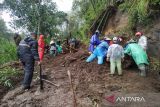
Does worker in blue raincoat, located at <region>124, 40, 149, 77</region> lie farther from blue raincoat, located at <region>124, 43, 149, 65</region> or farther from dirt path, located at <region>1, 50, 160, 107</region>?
dirt path, located at <region>1, 50, 160, 107</region>

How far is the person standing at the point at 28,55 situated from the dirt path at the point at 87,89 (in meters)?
0.36

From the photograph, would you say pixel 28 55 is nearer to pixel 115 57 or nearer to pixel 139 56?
pixel 115 57

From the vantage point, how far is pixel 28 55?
867 centimetres

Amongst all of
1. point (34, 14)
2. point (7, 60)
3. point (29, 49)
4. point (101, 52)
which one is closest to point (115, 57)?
point (101, 52)

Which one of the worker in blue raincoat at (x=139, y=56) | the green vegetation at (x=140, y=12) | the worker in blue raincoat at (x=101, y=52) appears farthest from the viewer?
the green vegetation at (x=140, y=12)

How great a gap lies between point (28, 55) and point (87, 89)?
7.06 ft

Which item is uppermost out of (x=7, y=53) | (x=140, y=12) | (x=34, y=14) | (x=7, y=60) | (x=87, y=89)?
(x=34, y=14)

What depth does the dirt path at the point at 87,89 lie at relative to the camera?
703 cm

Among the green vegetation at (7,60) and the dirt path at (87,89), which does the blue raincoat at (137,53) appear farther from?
the green vegetation at (7,60)

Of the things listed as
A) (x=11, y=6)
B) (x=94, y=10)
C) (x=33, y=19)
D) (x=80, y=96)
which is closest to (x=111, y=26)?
(x=94, y=10)

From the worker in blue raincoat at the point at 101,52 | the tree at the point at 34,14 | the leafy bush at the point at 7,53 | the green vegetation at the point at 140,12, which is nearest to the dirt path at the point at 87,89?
the worker in blue raincoat at the point at 101,52

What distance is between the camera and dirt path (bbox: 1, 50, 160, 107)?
7029 millimetres

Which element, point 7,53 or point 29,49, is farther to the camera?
point 7,53

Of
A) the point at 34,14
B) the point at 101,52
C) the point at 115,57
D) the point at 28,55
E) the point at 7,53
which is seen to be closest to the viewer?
the point at 28,55
